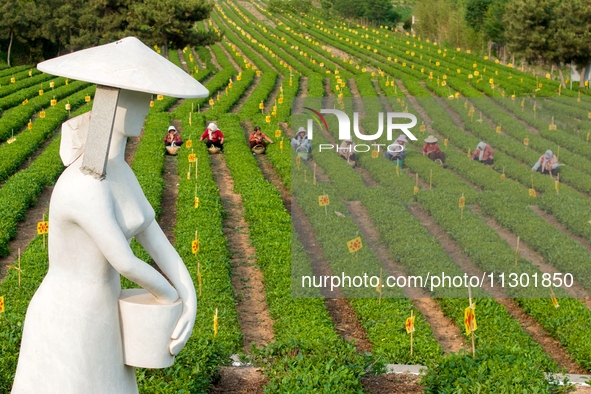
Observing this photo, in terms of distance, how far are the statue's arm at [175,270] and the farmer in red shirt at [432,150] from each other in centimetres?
1349

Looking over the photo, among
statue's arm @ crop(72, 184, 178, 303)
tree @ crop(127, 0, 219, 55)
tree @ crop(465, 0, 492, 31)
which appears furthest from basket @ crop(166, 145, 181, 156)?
tree @ crop(465, 0, 492, 31)

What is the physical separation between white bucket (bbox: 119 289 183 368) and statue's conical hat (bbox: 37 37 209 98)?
119 centimetres

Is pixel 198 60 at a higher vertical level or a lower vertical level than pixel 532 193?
lower

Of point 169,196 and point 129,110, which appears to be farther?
point 169,196

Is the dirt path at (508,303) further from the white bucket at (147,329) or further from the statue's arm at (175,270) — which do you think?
the white bucket at (147,329)

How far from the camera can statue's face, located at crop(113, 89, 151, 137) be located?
4.44 m

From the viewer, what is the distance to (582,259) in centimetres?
1350

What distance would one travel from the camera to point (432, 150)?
18.3 metres

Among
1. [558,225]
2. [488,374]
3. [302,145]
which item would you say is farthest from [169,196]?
[488,374]

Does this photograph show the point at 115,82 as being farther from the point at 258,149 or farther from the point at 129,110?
the point at 258,149

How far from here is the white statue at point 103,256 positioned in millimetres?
4340

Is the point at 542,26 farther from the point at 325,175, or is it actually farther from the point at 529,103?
the point at 325,175

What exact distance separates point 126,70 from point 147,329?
55.6 inches

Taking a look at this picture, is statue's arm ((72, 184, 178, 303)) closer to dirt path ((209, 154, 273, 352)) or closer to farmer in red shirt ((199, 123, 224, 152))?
dirt path ((209, 154, 273, 352))
